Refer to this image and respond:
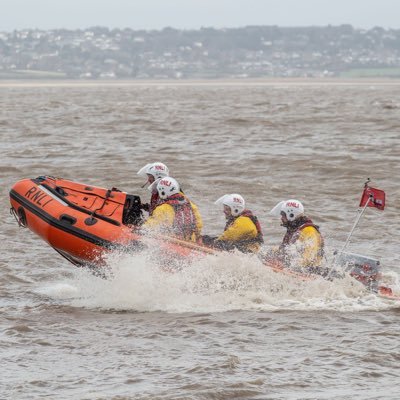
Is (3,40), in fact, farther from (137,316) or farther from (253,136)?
(137,316)

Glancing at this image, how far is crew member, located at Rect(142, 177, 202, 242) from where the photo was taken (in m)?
11.2

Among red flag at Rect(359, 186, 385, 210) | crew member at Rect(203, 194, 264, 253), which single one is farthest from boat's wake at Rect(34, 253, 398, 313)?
red flag at Rect(359, 186, 385, 210)

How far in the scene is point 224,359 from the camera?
8695mm

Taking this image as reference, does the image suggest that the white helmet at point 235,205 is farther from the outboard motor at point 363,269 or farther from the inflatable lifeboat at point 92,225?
the outboard motor at point 363,269

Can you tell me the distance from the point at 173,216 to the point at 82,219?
3.20 ft

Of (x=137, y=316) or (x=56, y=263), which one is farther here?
(x=56, y=263)

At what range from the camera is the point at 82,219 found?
37.7 feet

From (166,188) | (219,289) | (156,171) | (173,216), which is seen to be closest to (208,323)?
(219,289)

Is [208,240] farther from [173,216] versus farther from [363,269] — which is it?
[363,269]

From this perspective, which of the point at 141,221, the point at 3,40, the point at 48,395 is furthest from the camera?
the point at 3,40

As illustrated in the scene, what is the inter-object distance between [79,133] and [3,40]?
153m

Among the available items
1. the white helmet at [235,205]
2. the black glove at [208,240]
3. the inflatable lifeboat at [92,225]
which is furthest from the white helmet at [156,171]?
the white helmet at [235,205]

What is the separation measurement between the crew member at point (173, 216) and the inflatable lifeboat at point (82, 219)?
0.20m

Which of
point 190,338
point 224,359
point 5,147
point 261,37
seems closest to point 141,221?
point 190,338
